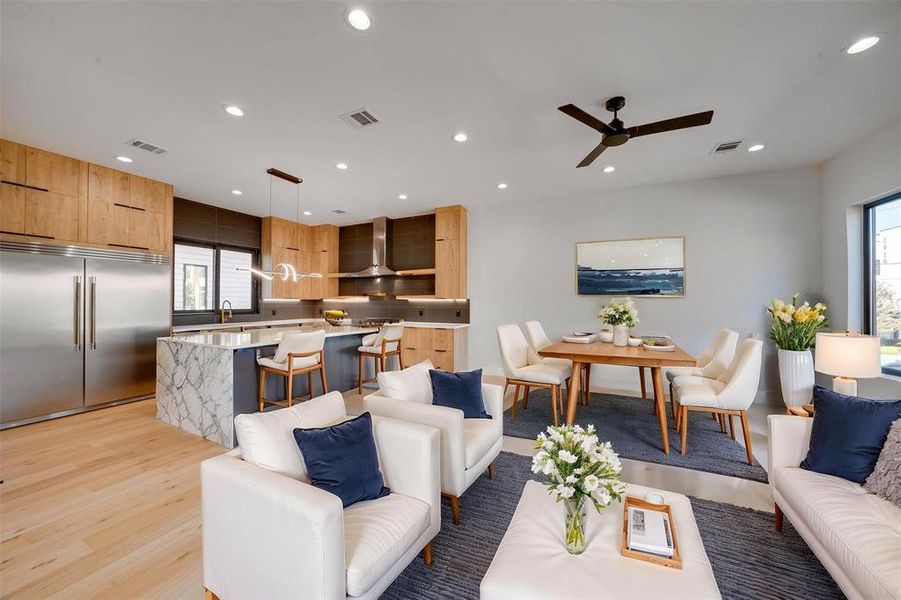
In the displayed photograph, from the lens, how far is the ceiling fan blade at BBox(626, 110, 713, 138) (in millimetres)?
2414

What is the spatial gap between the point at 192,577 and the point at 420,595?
1.08m

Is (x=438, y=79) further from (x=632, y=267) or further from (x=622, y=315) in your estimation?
(x=632, y=267)

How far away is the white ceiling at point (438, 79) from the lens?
1930 mm

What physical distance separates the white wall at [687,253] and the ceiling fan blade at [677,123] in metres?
2.43

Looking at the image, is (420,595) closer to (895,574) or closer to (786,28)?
(895,574)

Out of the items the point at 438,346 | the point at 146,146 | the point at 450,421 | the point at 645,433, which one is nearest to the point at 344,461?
the point at 450,421

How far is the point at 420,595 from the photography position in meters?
1.53

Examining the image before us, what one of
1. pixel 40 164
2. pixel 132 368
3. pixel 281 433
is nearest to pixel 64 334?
pixel 132 368

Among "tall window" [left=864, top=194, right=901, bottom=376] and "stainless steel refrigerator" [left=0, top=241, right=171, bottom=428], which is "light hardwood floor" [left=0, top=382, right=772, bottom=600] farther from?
"tall window" [left=864, top=194, right=901, bottom=376]

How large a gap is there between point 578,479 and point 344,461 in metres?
0.96

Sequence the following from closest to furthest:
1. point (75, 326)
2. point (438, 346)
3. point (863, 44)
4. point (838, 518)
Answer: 1. point (838, 518)
2. point (863, 44)
3. point (75, 326)
4. point (438, 346)

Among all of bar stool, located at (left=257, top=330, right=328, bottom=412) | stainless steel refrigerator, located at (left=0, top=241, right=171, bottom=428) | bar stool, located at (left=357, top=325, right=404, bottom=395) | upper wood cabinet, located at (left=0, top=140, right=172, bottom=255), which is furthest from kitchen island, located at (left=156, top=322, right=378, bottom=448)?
upper wood cabinet, located at (left=0, top=140, right=172, bottom=255)

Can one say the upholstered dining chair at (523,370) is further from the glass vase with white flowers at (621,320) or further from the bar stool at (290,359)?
the bar stool at (290,359)

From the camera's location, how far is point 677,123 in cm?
252
